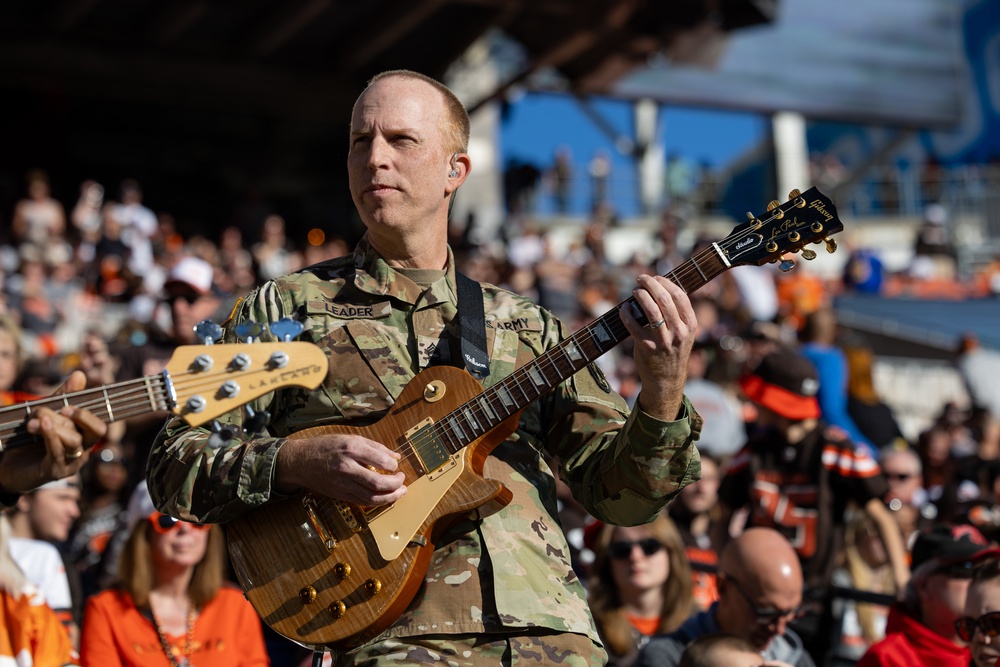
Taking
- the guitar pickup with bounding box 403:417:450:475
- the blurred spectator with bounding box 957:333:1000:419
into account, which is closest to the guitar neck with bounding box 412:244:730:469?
the guitar pickup with bounding box 403:417:450:475

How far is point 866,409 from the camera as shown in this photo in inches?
371

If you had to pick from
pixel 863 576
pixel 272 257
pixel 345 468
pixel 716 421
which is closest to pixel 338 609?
pixel 345 468

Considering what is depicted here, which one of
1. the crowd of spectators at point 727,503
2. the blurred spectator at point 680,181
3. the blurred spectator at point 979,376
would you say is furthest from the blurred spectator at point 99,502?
the blurred spectator at point 680,181

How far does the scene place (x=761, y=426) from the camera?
20.3 feet

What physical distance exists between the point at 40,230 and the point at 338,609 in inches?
461

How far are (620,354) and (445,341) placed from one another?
8854 mm

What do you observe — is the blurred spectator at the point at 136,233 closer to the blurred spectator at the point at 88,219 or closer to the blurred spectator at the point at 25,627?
the blurred spectator at the point at 88,219

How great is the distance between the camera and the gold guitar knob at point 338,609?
2820 mm

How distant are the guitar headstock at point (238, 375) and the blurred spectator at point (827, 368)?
6.06 m

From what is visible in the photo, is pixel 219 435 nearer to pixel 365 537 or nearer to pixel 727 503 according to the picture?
pixel 365 537

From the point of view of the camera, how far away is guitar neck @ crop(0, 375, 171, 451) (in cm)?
289

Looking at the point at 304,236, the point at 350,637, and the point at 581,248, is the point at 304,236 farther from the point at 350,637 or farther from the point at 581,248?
the point at 350,637

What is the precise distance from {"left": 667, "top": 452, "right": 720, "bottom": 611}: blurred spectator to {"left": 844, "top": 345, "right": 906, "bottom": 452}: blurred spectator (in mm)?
2072

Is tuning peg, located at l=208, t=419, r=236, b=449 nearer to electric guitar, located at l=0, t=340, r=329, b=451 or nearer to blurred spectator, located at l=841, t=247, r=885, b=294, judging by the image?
electric guitar, located at l=0, t=340, r=329, b=451
